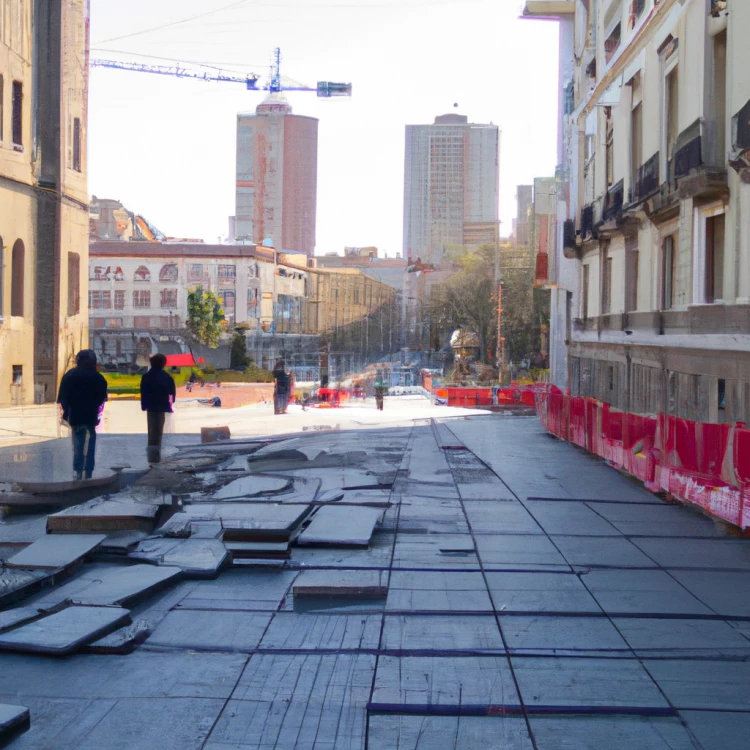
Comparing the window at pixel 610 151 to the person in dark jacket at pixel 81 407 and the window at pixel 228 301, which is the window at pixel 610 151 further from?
the window at pixel 228 301

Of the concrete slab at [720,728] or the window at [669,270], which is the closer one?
the concrete slab at [720,728]

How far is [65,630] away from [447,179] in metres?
143

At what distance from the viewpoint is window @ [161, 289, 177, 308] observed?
191 feet

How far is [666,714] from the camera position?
4.15 metres

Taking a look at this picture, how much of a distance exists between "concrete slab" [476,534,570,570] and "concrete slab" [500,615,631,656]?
1.33 meters

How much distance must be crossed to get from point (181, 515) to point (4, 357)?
58.0 feet

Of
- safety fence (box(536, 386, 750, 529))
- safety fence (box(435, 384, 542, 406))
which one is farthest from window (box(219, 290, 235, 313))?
safety fence (box(536, 386, 750, 529))

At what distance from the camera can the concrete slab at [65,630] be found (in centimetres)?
466

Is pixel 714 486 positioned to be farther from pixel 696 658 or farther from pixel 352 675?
pixel 352 675

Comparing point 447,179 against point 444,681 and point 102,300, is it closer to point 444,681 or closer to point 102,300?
point 102,300

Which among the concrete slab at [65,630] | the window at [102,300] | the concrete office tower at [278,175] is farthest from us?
the concrete office tower at [278,175]

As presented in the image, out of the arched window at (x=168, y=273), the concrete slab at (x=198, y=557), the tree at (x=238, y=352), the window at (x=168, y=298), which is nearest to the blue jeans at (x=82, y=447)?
the concrete slab at (x=198, y=557)

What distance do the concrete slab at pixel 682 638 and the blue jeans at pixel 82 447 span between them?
6.66 m

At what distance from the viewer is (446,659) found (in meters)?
4.84
